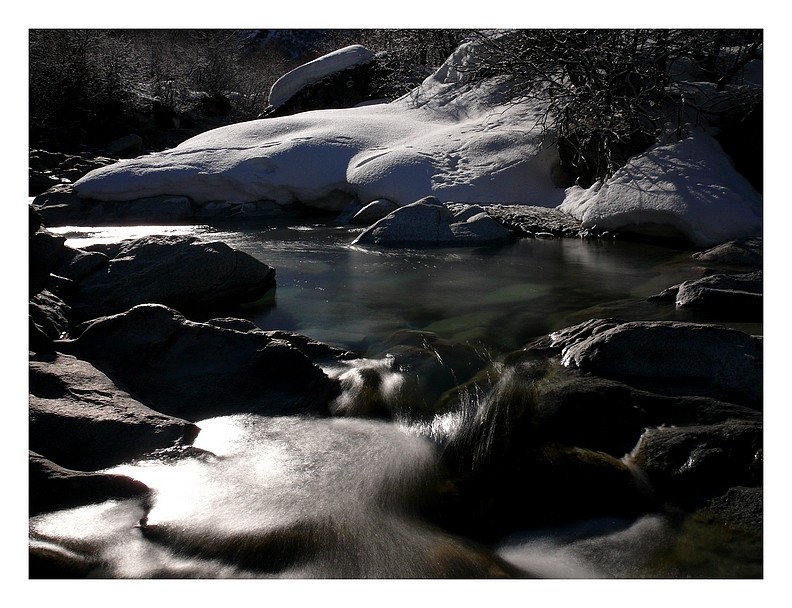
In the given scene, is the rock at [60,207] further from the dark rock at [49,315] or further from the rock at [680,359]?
the rock at [680,359]

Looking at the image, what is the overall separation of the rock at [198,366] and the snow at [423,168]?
5.23 metres

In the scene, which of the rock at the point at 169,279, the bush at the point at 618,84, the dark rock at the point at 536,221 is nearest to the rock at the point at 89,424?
the rock at the point at 169,279

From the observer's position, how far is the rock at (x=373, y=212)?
30.1 ft

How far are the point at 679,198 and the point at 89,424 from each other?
6444mm

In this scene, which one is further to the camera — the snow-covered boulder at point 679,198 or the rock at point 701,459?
the snow-covered boulder at point 679,198

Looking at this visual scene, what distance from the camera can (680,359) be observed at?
380 cm

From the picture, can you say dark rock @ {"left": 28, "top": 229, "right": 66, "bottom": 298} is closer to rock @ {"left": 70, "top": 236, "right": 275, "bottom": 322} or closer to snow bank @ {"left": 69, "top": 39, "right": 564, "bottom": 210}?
rock @ {"left": 70, "top": 236, "right": 275, "bottom": 322}

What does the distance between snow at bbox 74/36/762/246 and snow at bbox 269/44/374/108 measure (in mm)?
3049

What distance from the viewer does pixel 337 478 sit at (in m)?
3.05

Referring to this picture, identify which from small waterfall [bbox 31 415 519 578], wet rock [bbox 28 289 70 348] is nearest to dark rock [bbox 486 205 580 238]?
wet rock [bbox 28 289 70 348]

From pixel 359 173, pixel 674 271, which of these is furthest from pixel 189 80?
pixel 674 271

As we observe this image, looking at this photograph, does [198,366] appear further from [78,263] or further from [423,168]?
[423,168]

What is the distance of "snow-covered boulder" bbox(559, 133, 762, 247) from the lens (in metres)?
7.36

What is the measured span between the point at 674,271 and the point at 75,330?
5.04m
